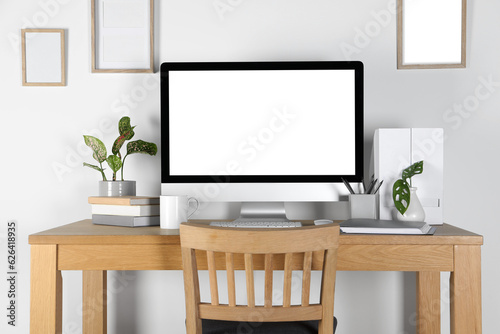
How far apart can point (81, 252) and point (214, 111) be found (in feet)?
2.29

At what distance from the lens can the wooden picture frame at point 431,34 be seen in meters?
1.98

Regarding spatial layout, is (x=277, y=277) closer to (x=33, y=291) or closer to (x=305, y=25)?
(x=33, y=291)

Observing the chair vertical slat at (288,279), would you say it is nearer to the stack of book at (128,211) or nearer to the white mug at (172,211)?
the white mug at (172,211)

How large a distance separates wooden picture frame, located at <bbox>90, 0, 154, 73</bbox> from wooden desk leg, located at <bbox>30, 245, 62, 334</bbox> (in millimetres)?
957

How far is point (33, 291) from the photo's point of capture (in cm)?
136

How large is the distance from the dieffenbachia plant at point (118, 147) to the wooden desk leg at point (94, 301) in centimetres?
42

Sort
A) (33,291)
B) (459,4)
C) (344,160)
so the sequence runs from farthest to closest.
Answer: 1. (459,4)
2. (344,160)
3. (33,291)

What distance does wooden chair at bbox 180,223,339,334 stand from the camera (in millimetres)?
1069

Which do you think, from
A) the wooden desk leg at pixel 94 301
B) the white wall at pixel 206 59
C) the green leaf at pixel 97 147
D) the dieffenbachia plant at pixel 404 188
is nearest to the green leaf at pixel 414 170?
the dieffenbachia plant at pixel 404 188

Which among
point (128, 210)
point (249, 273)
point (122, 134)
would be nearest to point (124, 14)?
point (122, 134)

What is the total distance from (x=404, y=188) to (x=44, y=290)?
4.05 ft

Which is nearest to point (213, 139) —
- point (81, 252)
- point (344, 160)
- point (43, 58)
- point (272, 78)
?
point (272, 78)

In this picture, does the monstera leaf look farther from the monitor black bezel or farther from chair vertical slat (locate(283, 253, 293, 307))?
chair vertical slat (locate(283, 253, 293, 307))

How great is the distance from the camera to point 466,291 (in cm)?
132
